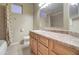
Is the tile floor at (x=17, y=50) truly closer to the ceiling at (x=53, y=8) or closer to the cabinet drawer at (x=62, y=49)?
the cabinet drawer at (x=62, y=49)

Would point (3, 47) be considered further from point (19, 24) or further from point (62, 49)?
point (62, 49)

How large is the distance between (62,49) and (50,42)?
19 centimetres

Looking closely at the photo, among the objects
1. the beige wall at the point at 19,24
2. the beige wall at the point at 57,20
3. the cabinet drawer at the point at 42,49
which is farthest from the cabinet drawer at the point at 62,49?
the beige wall at the point at 19,24

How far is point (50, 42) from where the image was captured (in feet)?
4.55

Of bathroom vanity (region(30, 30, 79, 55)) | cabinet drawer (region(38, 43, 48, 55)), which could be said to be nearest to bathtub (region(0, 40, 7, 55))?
bathroom vanity (region(30, 30, 79, 55))

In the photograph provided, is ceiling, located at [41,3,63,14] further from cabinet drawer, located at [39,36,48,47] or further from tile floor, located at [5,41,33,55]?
tile floor, located at [5,41,33,55]

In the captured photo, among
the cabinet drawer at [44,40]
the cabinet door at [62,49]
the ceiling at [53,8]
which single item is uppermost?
the ceiling at [53,8]

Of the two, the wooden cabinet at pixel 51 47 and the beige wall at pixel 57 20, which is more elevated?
the beige wall at pixel 57 20

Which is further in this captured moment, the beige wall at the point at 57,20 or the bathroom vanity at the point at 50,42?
the beige wall at the point at 57,20

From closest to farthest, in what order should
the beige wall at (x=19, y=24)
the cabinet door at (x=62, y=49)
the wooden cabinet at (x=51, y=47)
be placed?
the cabinet door at (x=62, y=49), the wooden cabinet at (x=51, y=47), the beige wall at (x=19, y=24)

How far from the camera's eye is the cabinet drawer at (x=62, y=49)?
1152mm

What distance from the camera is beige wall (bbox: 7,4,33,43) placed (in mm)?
1469

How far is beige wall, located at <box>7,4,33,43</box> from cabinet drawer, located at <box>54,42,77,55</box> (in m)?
0.42

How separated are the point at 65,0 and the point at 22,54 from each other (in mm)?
887
